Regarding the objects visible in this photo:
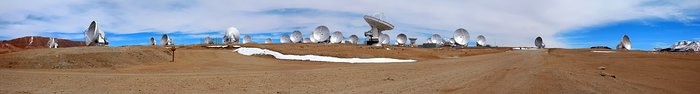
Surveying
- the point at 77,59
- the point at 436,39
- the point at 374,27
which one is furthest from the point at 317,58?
the point at 436,39

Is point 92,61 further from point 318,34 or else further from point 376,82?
point 318,34

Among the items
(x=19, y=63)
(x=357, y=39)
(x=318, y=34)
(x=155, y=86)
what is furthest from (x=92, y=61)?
(x=357, y=39)

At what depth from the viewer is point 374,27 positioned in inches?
2357

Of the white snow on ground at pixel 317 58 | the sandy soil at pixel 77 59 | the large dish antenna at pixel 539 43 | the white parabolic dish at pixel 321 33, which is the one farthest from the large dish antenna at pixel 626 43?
the sandy soil at pixel 77 59

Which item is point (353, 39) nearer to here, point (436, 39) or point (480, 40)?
point (436, 39)

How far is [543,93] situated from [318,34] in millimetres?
64151

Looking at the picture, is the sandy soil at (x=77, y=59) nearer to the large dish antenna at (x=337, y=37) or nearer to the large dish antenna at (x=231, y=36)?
the large dish antenna at (x=231, y=36)

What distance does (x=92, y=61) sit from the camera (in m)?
25.2

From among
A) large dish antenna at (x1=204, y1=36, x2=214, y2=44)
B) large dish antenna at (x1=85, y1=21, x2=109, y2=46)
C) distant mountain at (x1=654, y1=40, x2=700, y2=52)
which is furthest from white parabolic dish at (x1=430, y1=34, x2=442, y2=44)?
large dish antenna at (x1=85, y1=21, x2=109, y2=46)

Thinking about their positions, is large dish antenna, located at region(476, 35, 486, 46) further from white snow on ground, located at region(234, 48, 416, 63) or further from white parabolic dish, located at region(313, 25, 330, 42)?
white snow on ground, located at region(234, 48, 416, 63)

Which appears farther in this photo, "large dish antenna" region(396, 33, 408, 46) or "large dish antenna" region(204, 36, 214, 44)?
"large dish antenna" region(396, 33, 408, 46)

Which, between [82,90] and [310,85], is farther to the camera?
[310,85]

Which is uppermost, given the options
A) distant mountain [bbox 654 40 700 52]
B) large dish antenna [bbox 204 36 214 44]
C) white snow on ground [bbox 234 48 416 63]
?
large dish antenna [bbox 204 36 214 44]

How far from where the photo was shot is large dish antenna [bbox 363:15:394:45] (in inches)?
2291
